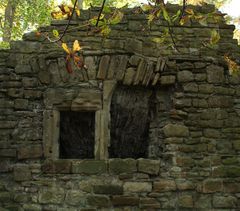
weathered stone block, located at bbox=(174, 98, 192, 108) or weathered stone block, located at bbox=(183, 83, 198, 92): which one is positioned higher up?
weathered stone block, located at bbox=(183, 83, 198, 92)

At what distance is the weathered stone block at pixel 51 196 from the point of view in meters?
4.68

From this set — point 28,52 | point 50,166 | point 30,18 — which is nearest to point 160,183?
point 50,166

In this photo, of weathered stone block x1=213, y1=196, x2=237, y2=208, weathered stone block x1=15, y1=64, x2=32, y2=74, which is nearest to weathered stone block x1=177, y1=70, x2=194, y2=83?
weathered stone block x1=213, y1=196, x2=237, y2=208

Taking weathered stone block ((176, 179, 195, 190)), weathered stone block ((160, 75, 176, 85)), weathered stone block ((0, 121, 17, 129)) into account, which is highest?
weathered stone block ((160, 75, 176, 85))

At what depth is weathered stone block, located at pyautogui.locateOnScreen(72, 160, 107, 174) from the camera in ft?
15.5

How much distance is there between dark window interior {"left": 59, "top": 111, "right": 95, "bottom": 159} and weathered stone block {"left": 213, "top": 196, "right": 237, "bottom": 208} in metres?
1.74

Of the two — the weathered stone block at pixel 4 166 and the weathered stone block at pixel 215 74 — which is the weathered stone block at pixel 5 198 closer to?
the weathered stone block at pixel 4 166

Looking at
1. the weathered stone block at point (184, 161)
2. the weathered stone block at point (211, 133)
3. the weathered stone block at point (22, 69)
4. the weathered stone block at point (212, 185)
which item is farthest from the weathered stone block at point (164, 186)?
the weathered stone block at point (22, 69)

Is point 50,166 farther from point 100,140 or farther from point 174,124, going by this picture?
point 174,124

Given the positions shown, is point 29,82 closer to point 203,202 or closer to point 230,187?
point 203,202

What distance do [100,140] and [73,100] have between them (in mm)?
626

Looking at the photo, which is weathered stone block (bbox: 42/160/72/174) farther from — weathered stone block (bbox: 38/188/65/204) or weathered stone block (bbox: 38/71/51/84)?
weathered stone block (bbox: 38/71/51/84)

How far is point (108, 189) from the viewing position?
4672 mm

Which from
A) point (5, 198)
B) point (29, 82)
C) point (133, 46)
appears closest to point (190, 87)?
point (133, 46)
